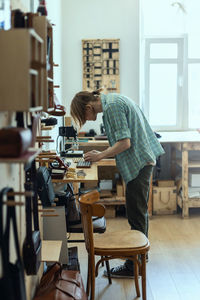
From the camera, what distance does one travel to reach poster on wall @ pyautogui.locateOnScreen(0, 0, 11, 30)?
60.5 inches

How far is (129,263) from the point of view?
10.6 ft

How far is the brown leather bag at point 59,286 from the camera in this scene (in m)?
2.13

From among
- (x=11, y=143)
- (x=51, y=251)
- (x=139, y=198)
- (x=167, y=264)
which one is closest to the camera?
(x=11, y=143)

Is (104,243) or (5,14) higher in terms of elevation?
(5,14)

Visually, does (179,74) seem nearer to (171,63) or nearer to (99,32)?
(171,63)

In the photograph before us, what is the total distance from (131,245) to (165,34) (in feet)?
12.3

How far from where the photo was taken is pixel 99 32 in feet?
17.4

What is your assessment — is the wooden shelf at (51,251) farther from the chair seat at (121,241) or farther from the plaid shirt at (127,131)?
the plaid shirt at (127,131)

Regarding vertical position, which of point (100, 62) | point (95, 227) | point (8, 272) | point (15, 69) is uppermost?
point (100, 62)

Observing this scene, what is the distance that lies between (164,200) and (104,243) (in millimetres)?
2295

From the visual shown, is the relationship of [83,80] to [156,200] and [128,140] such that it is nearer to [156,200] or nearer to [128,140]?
[156,200]

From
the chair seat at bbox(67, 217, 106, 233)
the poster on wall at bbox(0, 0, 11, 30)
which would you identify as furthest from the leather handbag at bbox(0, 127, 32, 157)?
the chair seat at bbox(67, 217, 106, 233)

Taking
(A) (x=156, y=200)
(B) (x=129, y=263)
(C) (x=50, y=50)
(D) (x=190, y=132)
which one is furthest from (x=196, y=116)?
(C) (x=50, y=50)

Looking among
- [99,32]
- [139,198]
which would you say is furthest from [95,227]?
[99,32]
